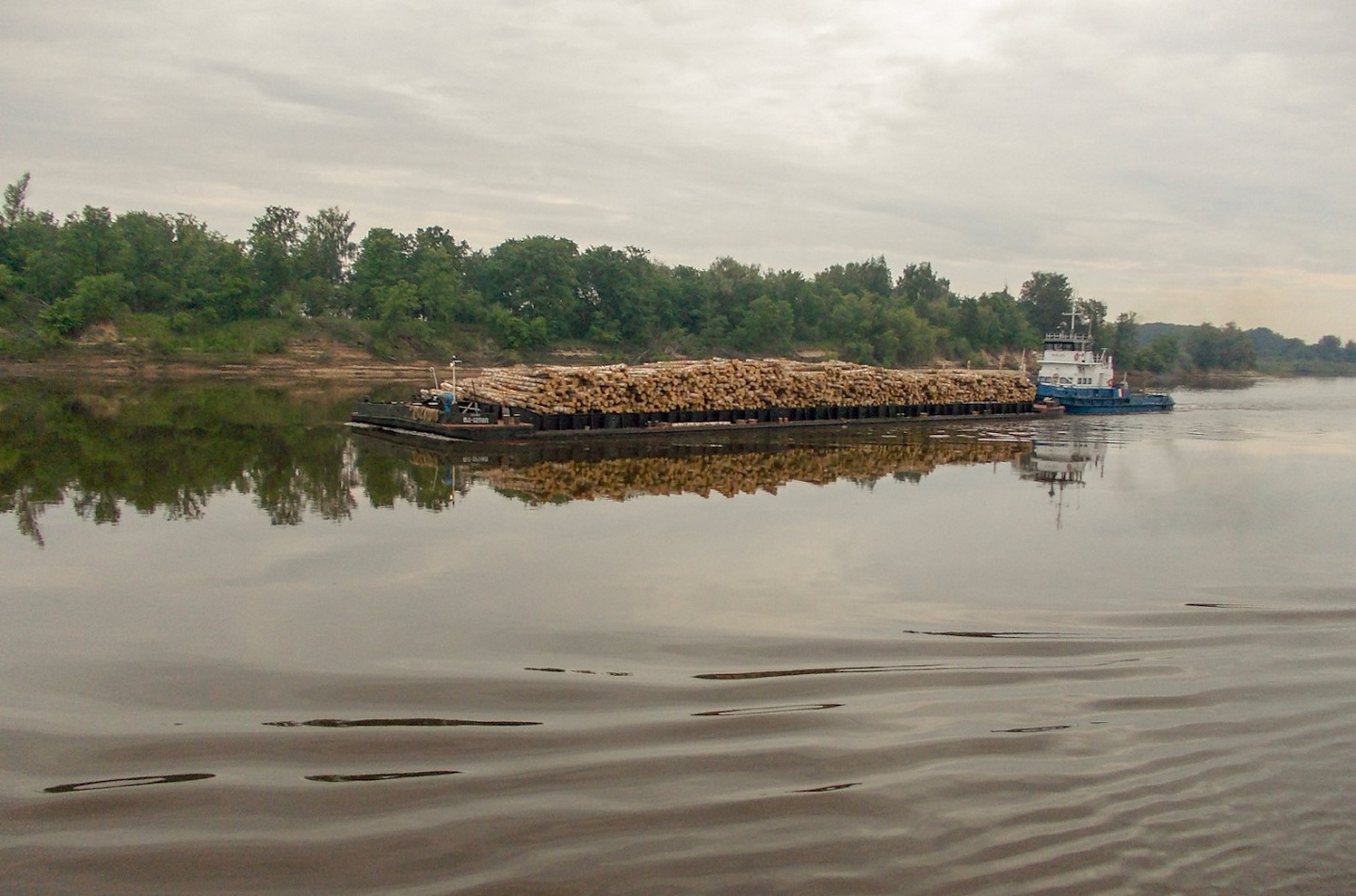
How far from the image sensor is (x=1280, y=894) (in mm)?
4605

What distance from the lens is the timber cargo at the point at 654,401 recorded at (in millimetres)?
25109

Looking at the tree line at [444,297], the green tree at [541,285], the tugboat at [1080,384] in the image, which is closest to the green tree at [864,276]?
the tree line at [444,297]

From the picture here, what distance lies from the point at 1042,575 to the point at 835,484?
7449 millimetres

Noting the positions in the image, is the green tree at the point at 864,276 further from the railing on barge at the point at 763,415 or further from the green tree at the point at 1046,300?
the railing on barge at the point at 763,415

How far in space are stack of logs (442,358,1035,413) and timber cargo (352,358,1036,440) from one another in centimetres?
3

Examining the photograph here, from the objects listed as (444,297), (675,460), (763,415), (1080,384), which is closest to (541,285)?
(444,297)

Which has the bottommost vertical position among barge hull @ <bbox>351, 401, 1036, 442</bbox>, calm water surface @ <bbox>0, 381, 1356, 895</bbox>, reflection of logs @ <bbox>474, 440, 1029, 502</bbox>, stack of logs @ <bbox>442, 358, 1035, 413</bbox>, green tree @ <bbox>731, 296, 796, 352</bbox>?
calm water surface @ <bbox>0, 381, 1356, 895</bbox>

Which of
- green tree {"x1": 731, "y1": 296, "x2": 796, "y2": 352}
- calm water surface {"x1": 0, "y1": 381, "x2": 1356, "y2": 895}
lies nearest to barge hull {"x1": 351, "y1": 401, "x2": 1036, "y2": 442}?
calm water surface {"x1": 0, "y1": 381, "x2": 1356, "y2": 895}

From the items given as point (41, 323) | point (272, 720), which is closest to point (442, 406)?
point (272, 720)

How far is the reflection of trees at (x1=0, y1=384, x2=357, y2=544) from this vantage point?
14047 millimetres

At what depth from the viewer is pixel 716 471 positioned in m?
20.0

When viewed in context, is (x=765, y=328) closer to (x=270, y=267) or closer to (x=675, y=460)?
(x=270, y=267)

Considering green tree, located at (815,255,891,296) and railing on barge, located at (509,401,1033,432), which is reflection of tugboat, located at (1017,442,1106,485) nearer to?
railing on barge, located at (509,401,1033,432)

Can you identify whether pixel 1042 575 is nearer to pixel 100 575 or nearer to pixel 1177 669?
pixel 1177 669
